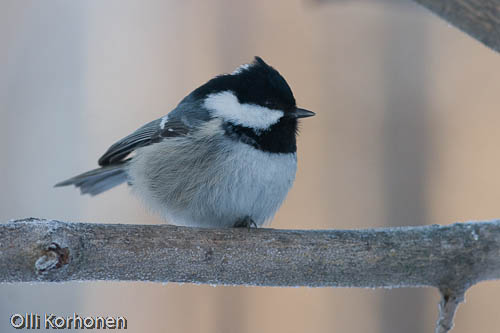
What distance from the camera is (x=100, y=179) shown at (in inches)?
127

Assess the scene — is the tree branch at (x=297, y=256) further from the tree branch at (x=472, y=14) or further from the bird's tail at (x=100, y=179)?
the bird's tail at (x=100, y=179)

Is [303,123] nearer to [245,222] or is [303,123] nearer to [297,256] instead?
[245,222]

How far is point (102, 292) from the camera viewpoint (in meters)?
4.61

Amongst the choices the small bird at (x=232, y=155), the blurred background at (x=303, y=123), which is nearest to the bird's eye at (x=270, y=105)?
the small bird at (x=232, y=155)

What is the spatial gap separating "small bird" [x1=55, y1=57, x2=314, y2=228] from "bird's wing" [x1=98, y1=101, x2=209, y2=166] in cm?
1

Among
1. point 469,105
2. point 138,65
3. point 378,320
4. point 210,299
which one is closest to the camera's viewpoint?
point 378,320

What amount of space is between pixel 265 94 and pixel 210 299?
7.61ft

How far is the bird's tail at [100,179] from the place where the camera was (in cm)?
317

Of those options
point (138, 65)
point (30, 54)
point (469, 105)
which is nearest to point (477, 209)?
point (469, 105)

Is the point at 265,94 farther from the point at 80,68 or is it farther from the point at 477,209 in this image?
the point at 80,68

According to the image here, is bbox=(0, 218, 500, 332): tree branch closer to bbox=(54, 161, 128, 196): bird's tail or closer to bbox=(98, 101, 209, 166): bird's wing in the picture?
bbox=(98, 101, 209, 166): bird's wing

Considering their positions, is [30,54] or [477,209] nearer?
[477,209]

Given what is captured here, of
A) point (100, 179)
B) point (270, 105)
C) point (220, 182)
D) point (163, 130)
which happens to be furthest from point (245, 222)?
point (100, 179)

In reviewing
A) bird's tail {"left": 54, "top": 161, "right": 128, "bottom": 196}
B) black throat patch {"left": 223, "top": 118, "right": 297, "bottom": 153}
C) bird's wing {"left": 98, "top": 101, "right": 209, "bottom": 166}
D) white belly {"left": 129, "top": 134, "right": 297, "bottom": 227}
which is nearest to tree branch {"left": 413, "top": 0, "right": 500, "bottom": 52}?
black throat patch {"left": 223, "top": 118, "right": 297, "bottom": 153}
